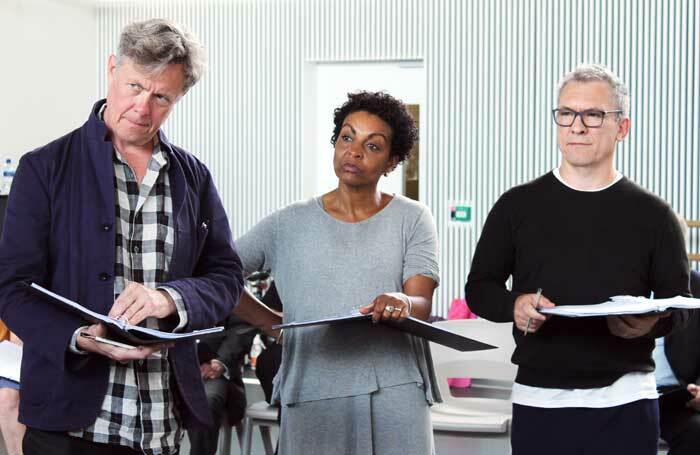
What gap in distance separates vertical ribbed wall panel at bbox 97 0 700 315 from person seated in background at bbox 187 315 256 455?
10.4ft

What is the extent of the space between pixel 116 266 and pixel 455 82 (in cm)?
658

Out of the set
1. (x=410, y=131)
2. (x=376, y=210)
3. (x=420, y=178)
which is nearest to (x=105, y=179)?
(x=376, y=210)

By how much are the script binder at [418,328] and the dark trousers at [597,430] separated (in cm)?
24

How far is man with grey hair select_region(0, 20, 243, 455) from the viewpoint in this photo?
1702 millimetres

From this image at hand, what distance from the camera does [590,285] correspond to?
90.1 inches

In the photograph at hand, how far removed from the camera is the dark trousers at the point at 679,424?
3.99 m

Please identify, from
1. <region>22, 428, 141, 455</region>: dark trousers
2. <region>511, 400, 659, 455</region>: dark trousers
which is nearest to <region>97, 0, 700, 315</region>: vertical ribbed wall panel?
<region>511, 400, 659, 455</region>: dark trousers

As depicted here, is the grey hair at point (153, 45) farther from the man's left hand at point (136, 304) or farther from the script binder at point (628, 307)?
the script binder at point (628, 307)

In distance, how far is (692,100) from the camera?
295 inches

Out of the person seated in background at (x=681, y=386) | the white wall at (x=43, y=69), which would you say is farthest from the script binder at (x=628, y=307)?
the white wall at (x=43, y=69)

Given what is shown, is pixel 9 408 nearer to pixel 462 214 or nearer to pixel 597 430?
pixel 597 430

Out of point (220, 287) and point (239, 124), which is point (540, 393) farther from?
point (239, 124)

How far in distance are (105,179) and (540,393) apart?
123 cm

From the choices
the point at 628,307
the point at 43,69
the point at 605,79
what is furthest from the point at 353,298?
the point at 43,69
